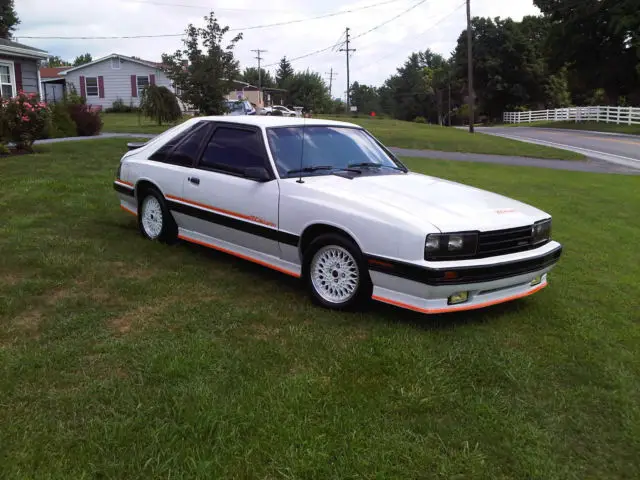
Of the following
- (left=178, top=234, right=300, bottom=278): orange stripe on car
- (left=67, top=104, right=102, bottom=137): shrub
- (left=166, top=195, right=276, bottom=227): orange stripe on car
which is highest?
(left=67, top=104, right=102, bottom=137): shrub

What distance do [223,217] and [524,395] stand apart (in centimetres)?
303

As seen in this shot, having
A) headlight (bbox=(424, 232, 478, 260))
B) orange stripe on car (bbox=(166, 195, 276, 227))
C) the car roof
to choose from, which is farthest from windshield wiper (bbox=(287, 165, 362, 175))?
headlight (bbox=(424, 232, 478, 260))

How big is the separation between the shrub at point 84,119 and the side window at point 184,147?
15114mm

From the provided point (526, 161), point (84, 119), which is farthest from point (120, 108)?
point (526, 161)

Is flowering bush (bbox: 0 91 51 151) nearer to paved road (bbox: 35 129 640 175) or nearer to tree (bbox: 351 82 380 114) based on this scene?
paved road (bbox: 35 129 640 175)

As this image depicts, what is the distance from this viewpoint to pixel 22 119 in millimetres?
13258

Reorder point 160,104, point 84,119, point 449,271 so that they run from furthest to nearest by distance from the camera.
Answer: point 160,104 → point 84,119 → point 449,271

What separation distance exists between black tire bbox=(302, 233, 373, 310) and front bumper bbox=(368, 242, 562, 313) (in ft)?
0.29

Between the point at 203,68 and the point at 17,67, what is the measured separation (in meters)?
6.92

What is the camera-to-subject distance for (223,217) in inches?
213

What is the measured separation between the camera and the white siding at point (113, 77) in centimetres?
4403

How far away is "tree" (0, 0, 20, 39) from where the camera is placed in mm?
45438

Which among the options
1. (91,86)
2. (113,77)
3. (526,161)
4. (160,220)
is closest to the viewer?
(160,220)

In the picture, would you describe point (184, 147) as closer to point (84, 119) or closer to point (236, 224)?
point (236, 224)
